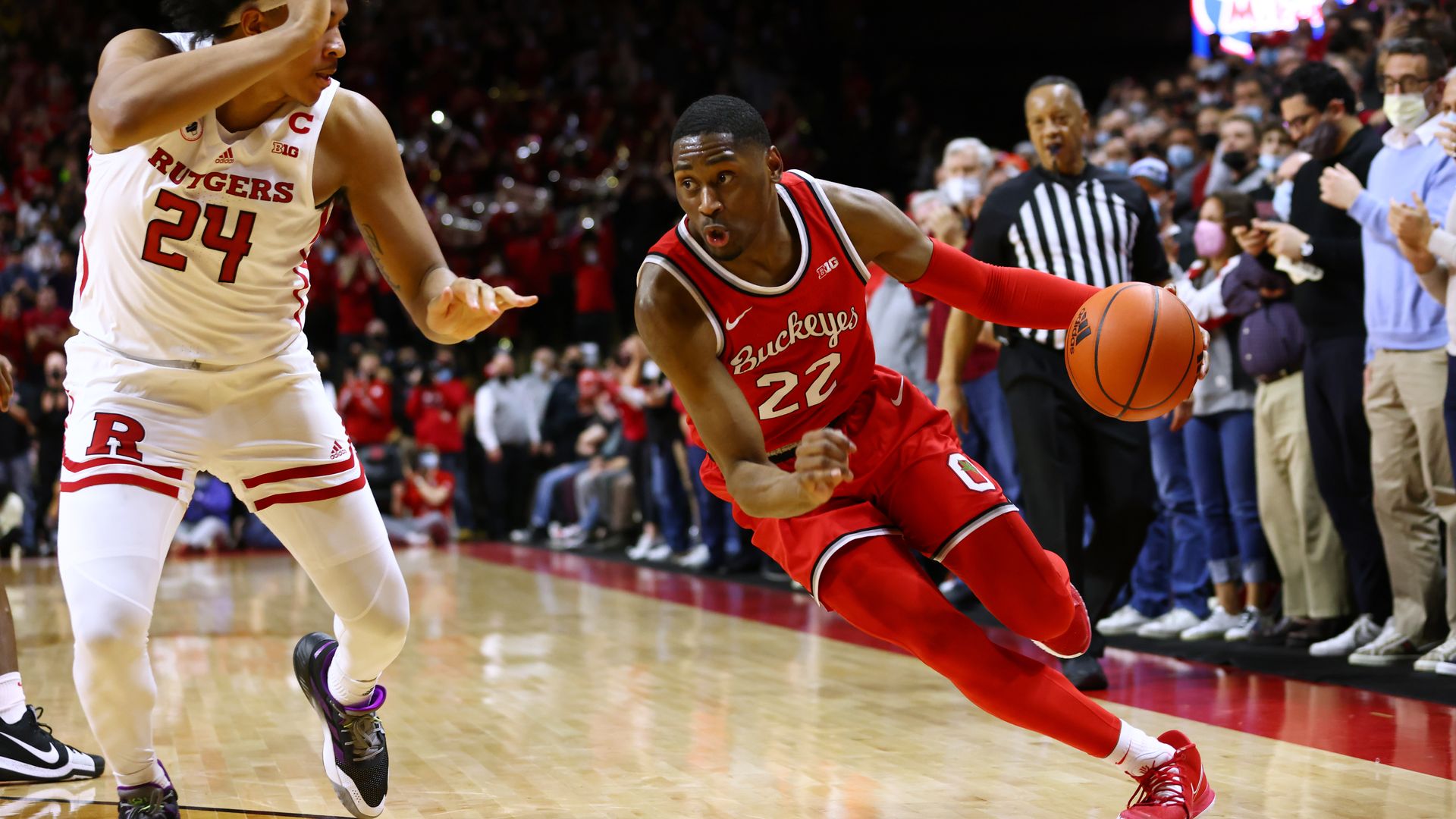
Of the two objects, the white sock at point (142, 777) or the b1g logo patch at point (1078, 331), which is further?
the b1g logo patch at point (1078, 331)

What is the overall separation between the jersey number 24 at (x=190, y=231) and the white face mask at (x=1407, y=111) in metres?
4.68

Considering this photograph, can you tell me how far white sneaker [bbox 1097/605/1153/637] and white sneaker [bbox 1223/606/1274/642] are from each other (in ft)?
1.62

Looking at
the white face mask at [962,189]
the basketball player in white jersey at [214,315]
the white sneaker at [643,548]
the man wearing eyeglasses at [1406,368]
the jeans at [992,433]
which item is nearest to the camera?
the basketball player in white jersey at [214,315]

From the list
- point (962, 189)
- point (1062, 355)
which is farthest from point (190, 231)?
point (962, 189)

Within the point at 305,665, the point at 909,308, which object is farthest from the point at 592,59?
the point at 305,665

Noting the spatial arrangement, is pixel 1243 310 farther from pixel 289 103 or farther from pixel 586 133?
pixel 586 133

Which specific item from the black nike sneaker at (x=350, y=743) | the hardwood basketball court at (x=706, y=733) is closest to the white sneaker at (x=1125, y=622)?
the hardwood basketball court at (x=706, y=733)

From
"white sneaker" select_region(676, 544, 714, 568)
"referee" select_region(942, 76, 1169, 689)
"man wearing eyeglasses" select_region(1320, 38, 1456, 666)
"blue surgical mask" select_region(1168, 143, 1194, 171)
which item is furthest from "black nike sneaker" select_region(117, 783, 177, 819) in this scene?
"blue surgical mask" select_region(1168, 143, 1194, 171)

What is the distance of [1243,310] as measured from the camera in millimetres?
6555

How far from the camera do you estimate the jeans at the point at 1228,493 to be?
266 inches

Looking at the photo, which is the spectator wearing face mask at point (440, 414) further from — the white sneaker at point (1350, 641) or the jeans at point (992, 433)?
the white sneaker at point (1350, 641)

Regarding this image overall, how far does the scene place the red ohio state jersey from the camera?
354 cm

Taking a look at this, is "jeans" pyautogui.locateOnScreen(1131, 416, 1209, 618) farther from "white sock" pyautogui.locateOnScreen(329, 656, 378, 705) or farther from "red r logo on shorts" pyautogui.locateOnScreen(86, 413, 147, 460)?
"red r logo on shorts" pyautogui.locateOnScreen(86, 413, 147, 460)

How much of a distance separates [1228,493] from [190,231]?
5.19 m
